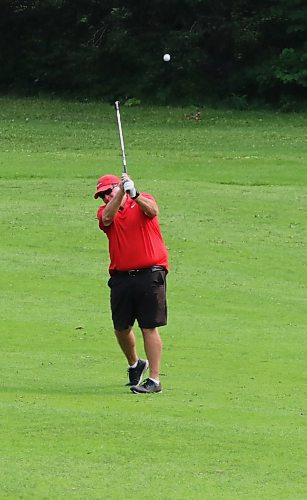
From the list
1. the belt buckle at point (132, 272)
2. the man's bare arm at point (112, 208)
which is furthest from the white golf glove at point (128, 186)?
the belt buckle at point (132, 272)

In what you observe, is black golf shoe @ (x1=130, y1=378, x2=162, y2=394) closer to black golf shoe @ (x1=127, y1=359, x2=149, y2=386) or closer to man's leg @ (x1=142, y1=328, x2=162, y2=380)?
man's leg @ (x1=142, y1=328, x2=162, y2=380)

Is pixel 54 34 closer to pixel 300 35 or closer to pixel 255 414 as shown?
pixel 300 35

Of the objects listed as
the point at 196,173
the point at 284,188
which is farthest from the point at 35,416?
the point at 196,173

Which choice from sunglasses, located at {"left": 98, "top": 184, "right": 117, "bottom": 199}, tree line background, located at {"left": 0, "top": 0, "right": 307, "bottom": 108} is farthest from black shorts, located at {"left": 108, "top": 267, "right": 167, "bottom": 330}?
tree line background, located at {"left": 0, "top": 0, "right": 307, "bottom": 108}

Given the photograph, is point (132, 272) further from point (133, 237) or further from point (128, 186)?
point (128, 186)

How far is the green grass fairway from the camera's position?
25.1ft

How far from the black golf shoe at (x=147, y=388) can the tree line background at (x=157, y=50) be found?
33.9 metres

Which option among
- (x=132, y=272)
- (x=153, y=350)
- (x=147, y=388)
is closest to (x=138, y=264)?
(x=132, y=272)

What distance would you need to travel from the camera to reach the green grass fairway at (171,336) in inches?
301

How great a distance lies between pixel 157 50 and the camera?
4697cm

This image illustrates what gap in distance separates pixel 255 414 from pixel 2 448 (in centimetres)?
207

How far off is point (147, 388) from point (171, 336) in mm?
2738

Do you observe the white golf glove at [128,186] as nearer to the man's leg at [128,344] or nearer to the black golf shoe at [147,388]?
the man's leg at [128,344]

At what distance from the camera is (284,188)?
24.2m
